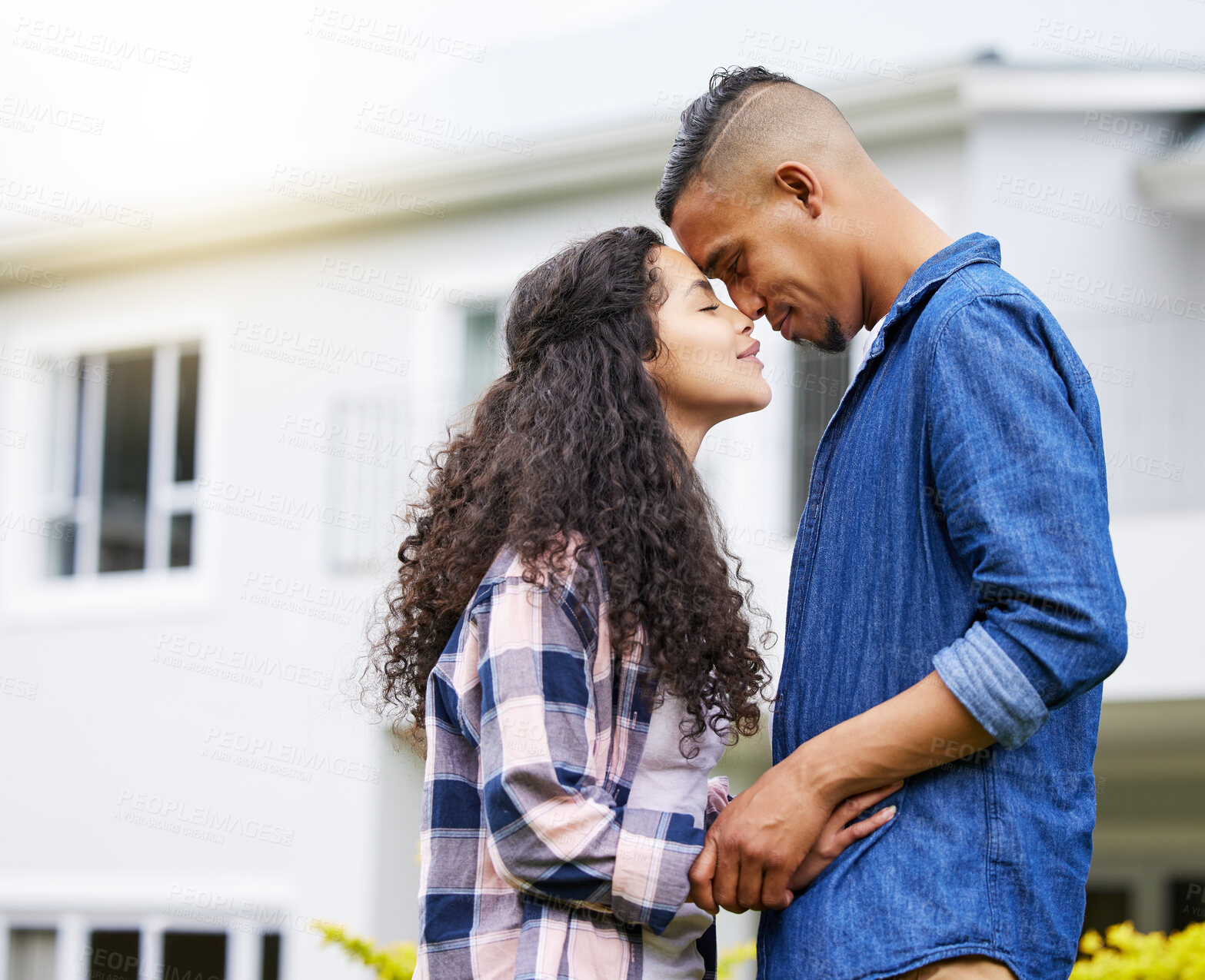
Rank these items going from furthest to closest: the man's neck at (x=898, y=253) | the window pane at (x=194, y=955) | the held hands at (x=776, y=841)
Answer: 1. the window pane at (x=194, y=955)
2. the man's neck at (x=898, y=253)
3. the held hands at (x=776, y=841)

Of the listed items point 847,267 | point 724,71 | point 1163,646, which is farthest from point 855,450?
point 1163,646

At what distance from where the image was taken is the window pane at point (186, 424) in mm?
10031

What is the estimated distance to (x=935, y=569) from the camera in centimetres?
182

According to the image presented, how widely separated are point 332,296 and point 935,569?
825cm

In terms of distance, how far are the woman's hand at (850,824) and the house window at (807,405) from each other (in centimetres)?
600

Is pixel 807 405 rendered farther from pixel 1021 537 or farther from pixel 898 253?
pixel 1021 537

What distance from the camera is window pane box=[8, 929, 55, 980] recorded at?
31.4 ft

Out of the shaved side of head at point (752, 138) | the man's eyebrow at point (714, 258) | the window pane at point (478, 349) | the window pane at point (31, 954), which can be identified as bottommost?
the window pane at point (31, 954)

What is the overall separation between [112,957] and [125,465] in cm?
354

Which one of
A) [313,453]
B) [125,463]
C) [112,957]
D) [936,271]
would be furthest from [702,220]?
[125,463]

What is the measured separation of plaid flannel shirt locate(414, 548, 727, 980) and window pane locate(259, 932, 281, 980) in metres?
7.57

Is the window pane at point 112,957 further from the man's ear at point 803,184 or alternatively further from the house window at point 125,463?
the man's ear at point 803,184

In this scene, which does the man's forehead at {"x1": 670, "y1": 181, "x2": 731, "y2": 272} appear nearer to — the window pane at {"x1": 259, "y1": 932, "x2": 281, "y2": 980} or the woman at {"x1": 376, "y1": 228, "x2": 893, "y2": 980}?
the woman at {"x1": 376, "y1": 228, "x2": 893, "y2": 980}

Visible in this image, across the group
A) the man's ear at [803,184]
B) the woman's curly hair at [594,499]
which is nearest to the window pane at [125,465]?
the woman's curly hair at [594,499]
